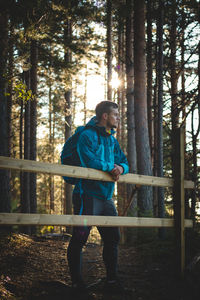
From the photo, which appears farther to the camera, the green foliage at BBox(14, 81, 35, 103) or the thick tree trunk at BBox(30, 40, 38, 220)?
the thick tree trunk at BBox(30, 40, 38, 220)

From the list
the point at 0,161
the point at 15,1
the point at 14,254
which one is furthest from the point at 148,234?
the point at 15,1

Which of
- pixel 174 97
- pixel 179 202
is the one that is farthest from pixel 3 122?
pixel 174 97

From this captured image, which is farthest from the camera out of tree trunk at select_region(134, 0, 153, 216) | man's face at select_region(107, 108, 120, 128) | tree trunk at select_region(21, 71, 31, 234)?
tree trunk at select_region(21, 71, 31, 234)

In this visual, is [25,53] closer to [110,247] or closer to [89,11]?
[89,11]

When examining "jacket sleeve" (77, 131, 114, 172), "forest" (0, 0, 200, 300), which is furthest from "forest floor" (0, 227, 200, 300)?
"jacket sleeve" (77, 131, 114, 172)

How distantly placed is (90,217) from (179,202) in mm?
1601

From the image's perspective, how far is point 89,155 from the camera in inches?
125

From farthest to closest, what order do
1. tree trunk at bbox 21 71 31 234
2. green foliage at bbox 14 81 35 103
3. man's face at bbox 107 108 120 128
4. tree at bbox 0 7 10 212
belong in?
tree trunk at bbox 21 71 31 234 < tree at bbox 0 7 10 212 < green foliage at bbox 14 81 35 103 < man's face at bbox 107 108 120 128

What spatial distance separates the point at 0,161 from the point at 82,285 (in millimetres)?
1768

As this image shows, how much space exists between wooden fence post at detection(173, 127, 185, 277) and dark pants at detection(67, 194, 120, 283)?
3.56 feet

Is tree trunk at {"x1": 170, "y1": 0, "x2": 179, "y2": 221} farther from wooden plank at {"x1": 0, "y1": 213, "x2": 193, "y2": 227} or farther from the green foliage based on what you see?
the green foliage

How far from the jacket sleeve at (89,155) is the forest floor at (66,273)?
4.95 ft

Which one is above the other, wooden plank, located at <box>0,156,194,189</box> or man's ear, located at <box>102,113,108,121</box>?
man's ear, located at <box>102,113,108,121</box>

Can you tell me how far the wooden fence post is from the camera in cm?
386
